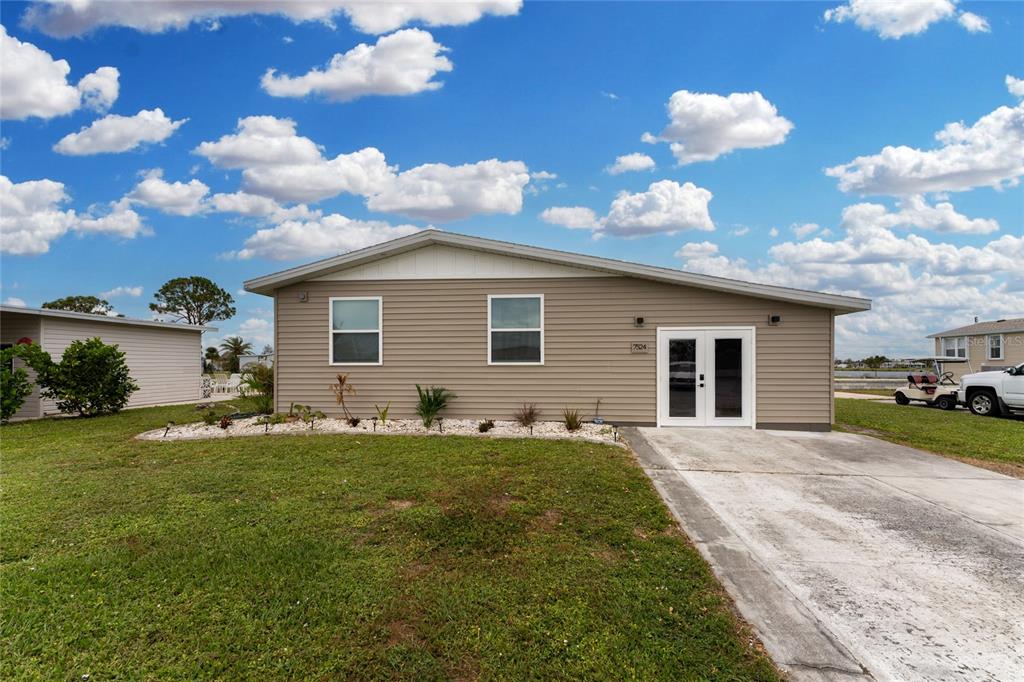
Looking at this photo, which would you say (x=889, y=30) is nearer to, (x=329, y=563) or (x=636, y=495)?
(x=636, y=495)

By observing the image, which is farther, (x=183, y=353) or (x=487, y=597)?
(x=183, y=353)

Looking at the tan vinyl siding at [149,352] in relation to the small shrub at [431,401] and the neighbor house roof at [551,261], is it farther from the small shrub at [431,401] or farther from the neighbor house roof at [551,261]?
the small shrub at [431,401]

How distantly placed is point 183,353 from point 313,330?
33.2 feet

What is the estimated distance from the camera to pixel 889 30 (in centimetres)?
964

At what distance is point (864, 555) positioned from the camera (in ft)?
11.1

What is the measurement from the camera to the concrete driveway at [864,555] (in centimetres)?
229

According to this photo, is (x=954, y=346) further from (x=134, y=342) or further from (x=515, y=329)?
(x=134, y=342)

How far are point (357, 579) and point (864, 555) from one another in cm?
370

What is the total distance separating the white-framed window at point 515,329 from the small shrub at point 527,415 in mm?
863

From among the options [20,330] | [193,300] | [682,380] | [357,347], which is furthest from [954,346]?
[193,300]

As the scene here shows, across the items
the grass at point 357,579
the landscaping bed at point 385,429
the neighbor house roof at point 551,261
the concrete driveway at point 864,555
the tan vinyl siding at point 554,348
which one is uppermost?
the neighbor house roof at point 551,261

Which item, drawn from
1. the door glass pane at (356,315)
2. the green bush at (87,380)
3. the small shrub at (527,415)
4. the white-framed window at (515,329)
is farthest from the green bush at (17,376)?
the small shrub at (527,415)

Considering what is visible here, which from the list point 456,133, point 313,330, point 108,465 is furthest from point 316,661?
point 456,133

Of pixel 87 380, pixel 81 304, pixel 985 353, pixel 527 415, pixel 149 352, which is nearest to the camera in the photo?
pixel 527 415
